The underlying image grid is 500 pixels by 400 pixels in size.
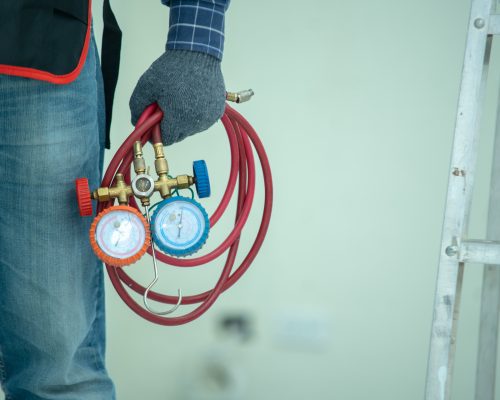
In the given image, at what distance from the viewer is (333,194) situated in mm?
1515

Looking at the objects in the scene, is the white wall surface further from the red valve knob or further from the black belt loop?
the red valve knob

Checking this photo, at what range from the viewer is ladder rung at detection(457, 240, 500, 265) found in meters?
0.89

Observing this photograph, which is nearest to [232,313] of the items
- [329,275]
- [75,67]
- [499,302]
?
[329,275]

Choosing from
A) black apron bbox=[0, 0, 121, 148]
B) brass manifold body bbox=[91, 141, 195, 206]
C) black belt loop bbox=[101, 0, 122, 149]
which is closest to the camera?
black apron bbox=[0, 0, 121, 148]

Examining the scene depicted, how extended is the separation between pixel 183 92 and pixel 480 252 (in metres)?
0.51

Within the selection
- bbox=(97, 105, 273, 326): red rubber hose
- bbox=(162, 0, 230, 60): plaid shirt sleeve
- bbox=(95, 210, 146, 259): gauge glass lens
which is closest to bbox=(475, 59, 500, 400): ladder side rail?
bbox=(97, 105, 273, 326): red rubber hose

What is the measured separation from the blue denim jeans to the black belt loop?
4.7 inches

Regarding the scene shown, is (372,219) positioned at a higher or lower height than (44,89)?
lower

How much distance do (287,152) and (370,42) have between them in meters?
0.35

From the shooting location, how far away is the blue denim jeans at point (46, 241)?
766 mm

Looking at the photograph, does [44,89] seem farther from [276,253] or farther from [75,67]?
[276,253]

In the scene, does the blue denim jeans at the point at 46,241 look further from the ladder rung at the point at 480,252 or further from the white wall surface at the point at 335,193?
the white wall surface at the point at 335,193

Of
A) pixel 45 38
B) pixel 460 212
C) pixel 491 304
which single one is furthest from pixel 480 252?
pixel 45 38

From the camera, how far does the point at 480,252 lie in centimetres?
89
